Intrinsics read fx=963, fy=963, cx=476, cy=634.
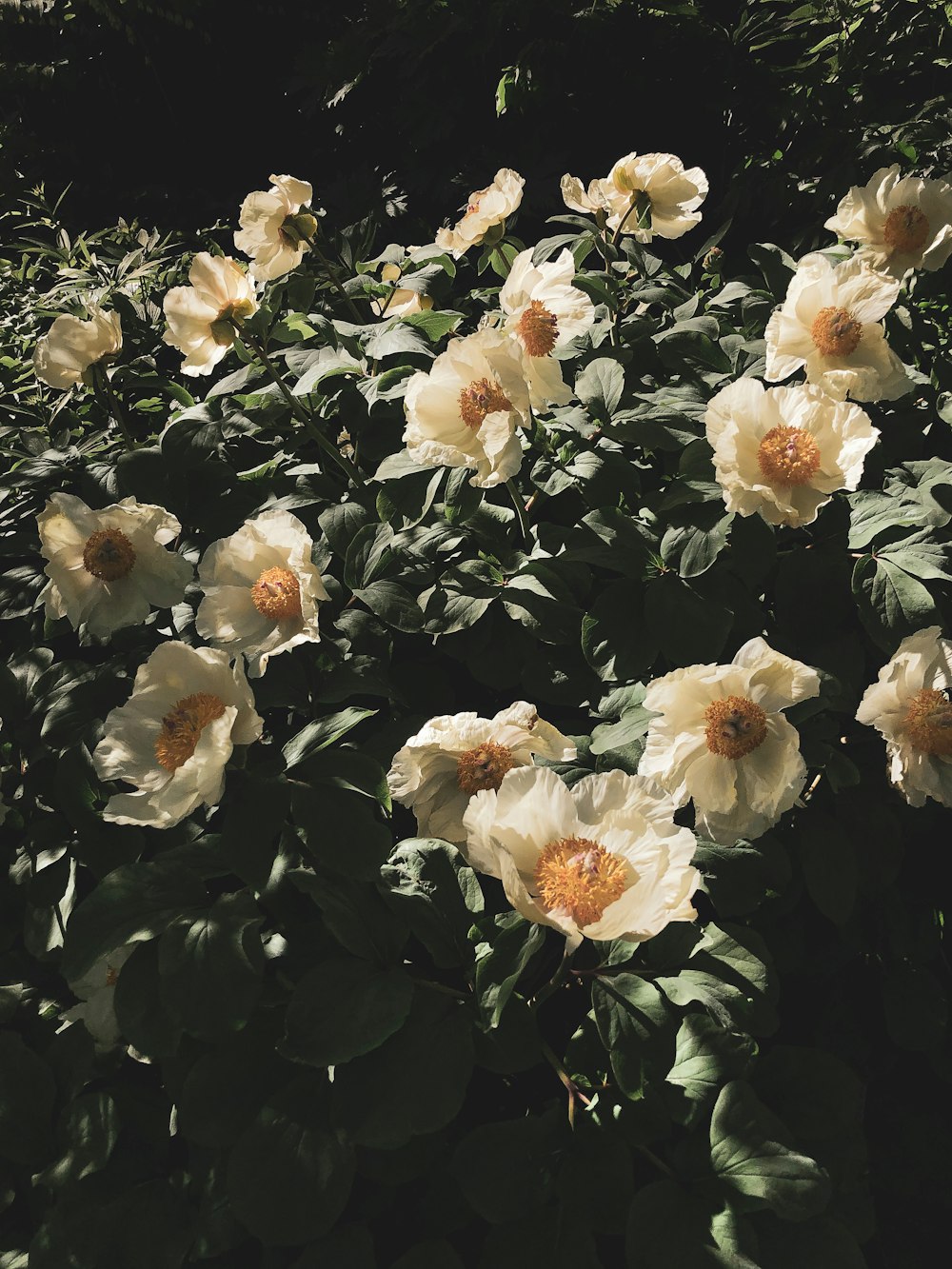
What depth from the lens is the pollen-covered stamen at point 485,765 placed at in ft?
3.33

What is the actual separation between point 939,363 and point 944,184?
0.26 meters

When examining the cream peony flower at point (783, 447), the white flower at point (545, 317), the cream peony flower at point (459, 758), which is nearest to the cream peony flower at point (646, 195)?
the white flower at point (545, 317)

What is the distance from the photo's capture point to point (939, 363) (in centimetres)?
154

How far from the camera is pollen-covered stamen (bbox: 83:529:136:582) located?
4.07ft

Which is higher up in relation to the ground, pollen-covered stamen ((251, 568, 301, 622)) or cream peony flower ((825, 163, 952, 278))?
pollen-covered stamen ((251, 568, 301, 622))

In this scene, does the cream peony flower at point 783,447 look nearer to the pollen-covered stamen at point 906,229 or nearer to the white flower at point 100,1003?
the pollen-covered stamen at point 906,229

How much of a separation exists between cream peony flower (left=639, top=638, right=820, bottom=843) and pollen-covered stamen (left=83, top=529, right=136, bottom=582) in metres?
0.70

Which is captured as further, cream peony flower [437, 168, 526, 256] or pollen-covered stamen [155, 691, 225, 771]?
cream peony flower [437, 168, 526, 256]

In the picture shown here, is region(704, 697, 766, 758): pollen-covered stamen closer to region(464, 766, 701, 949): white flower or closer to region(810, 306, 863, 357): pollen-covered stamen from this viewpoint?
region(464, 766, 701, 949): white flower

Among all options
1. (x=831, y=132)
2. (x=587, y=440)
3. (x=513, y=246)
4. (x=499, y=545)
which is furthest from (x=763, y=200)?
(x=499, y=545)

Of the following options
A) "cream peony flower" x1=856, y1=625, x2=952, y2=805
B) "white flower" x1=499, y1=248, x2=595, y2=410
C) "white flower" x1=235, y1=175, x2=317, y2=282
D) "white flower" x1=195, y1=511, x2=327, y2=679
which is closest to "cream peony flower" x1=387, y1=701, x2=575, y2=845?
"white flower" x1=195, y1=511, x2=327, y2=679

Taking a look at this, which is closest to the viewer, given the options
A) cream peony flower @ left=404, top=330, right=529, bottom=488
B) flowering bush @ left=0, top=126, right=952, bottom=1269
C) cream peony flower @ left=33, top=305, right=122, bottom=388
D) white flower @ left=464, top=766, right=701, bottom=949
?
white flower @ left=464, top=766, right=701, bottom=949

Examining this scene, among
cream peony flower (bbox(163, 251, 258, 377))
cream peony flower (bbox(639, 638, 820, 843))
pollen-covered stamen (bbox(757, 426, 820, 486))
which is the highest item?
cream peony flower (bbox(163, 251, 258, 377))

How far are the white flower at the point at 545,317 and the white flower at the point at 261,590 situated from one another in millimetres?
370
